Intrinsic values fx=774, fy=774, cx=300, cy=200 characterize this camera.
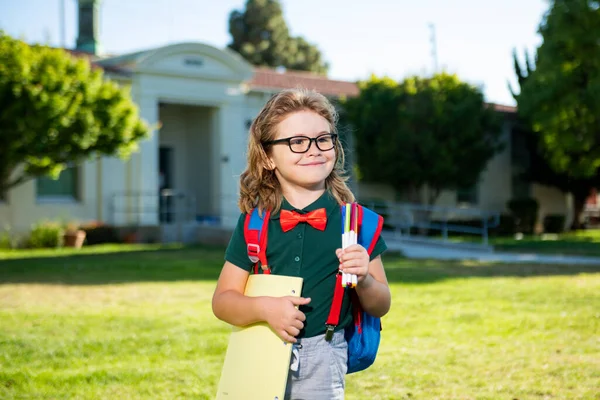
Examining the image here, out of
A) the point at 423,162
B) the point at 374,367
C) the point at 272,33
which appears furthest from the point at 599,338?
the point at 272,33

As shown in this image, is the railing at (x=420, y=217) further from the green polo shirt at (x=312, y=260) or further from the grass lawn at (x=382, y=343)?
the green polo shirt at (x=312, y=260)

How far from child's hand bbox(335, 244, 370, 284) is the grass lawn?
2.45m

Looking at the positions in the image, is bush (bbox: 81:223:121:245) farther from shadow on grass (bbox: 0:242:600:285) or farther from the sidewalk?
the sidewalk

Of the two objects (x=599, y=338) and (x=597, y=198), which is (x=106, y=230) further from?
(x=597, y=198)

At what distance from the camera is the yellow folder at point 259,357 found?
2.75 metres

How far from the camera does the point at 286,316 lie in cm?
268

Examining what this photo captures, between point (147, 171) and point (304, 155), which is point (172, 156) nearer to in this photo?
point (147, 171)

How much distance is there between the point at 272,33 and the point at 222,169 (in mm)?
25389

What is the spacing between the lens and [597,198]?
34.9 m

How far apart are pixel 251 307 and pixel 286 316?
0.55ft

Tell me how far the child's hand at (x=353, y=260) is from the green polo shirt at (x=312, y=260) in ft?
0.89

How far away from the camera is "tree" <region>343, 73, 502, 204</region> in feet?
75.3

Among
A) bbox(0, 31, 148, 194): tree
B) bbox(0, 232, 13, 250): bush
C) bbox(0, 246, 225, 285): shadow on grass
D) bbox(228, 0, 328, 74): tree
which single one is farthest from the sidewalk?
bbox(228, 0, 328, 74): tree

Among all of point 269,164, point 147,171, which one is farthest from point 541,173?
point 269,164
